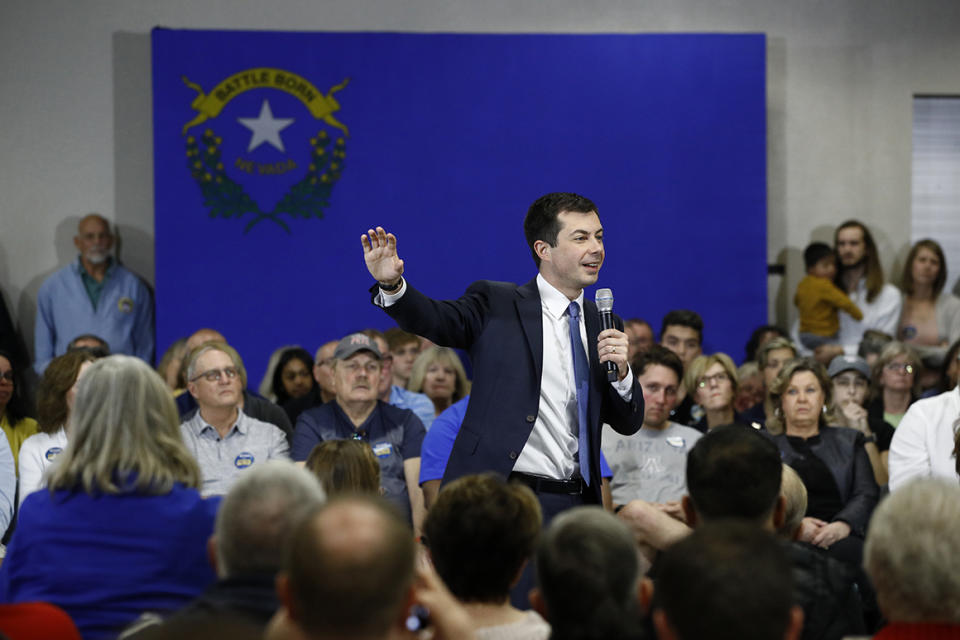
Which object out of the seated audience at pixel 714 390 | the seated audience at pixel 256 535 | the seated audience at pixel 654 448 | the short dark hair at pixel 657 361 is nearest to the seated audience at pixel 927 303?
the seated audience at pixel 714 390

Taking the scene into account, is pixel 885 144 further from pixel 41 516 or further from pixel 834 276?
pixel 41 516

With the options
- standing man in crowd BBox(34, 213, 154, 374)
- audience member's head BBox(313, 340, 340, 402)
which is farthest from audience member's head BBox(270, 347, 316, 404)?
standing man in crowd BBox(34, 213, 154, 374)

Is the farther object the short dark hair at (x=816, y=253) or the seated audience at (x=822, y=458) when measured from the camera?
the short dark hair at (x=816, y=253)

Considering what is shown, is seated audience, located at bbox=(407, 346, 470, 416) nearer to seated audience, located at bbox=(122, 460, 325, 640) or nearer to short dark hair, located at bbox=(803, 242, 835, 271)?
short dark hair, located at bbox=(803, 242, 835, 271)

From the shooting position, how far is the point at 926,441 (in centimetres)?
421

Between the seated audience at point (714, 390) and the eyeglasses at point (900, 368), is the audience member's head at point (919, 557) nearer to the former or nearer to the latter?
the seated audience at point (714, 390)

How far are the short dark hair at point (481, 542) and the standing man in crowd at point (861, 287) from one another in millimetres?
5604

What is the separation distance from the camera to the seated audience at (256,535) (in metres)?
1.82

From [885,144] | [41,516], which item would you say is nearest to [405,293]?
[41,516]

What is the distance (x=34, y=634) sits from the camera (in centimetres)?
195

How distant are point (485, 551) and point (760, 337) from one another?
516 cm

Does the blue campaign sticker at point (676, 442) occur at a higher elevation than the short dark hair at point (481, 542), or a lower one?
lower

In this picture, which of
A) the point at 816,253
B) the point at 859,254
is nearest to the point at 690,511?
the point at 816,253

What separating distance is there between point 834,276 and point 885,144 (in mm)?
1196
